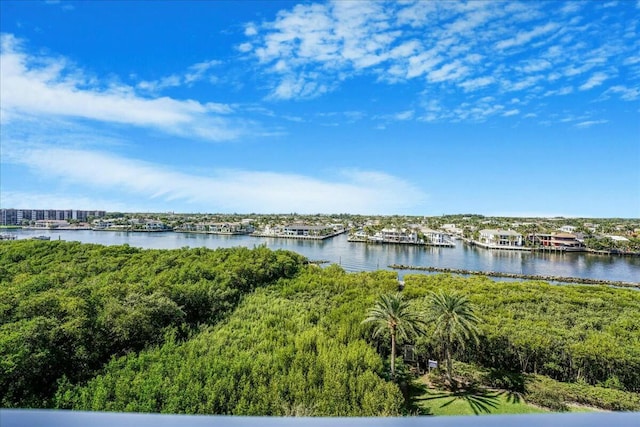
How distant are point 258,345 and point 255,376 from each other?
38.8 inches

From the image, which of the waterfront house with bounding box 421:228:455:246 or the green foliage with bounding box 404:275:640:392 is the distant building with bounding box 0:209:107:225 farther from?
the green foliage with bounding box 404:275:640:392

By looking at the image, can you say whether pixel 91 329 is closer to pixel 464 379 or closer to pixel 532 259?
pixel 464 379

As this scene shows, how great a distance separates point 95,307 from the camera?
633cm

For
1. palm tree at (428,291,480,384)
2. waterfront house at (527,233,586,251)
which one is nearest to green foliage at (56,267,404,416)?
palm tree at (428,291,480,384)

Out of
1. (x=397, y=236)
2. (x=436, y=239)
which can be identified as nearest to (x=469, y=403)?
(x=436, y=239)

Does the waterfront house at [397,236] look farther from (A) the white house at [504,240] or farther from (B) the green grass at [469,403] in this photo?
(B) the green grass at [469,403]

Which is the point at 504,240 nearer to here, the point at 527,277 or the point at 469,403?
the point at 527,277

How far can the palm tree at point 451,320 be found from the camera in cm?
602

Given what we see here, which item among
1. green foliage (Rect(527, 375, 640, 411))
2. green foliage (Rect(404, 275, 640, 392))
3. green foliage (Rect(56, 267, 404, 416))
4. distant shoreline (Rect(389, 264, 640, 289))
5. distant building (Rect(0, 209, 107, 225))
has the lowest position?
distant shoreline (Rect(389, 264, 640, 289))

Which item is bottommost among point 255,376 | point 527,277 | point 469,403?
point 527,277

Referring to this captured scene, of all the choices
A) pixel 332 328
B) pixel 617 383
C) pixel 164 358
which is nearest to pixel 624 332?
pixel 617 383

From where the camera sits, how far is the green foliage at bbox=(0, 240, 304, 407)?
4703 millimetres

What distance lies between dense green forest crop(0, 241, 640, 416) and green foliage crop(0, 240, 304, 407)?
0.07 feet

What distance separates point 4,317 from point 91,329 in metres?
1.55
